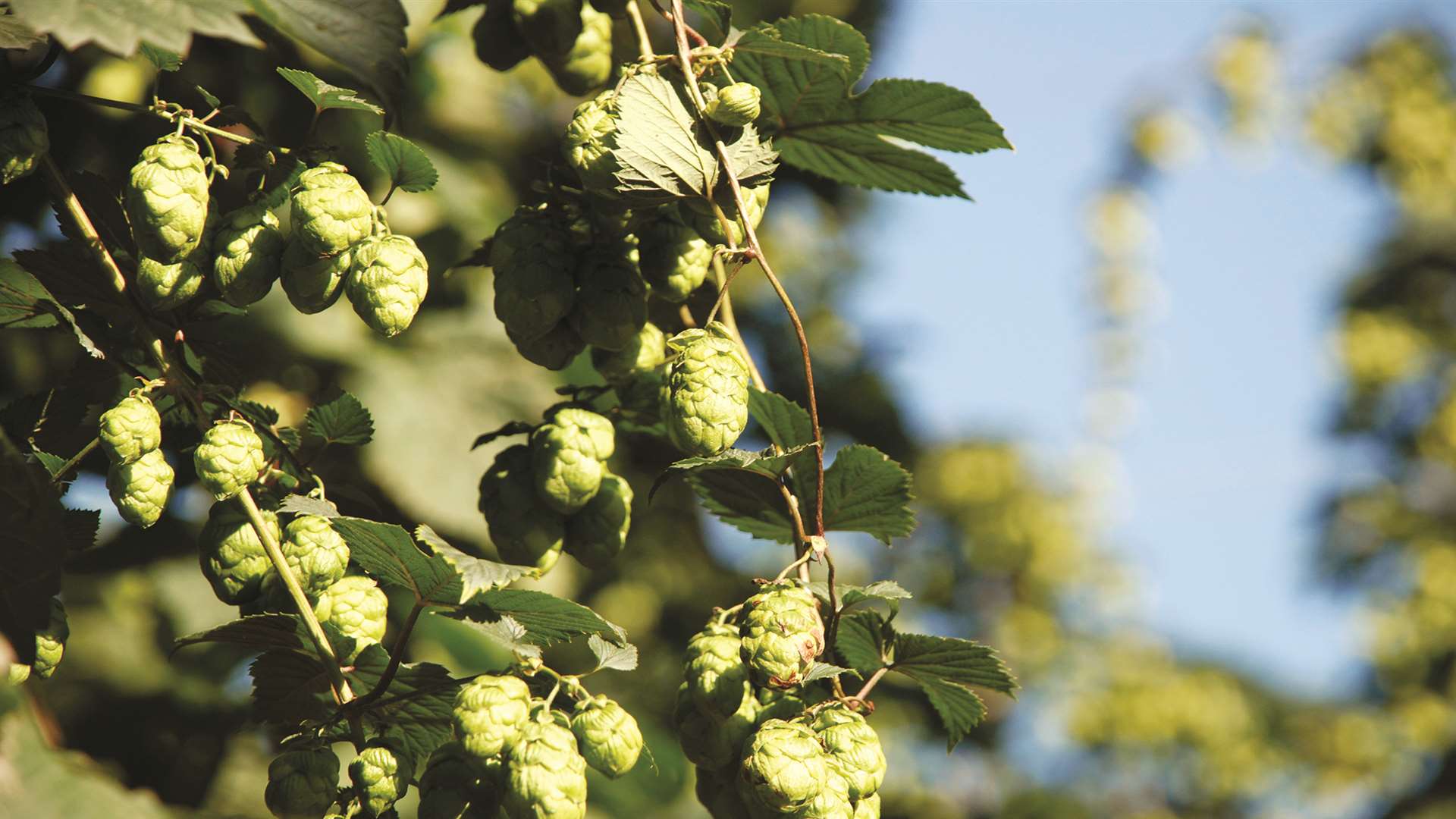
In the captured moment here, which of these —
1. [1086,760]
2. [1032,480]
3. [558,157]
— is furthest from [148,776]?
[1086,760]

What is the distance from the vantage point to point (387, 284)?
780mm

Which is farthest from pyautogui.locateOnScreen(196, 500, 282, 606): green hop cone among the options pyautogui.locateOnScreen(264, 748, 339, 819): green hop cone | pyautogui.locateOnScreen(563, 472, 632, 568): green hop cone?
pyautogui.locateOnScreen(563, 472, 632, 568): green hop cone

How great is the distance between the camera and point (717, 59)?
3.00ft

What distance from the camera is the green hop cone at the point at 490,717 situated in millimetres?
757

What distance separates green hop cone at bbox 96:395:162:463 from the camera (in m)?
0.78

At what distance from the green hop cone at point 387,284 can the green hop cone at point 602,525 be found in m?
0.27

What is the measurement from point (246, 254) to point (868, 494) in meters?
0.49

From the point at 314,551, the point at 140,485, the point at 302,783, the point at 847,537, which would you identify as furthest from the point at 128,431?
the point at 847,537

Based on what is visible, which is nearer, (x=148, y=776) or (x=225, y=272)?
(x=225, y=272)

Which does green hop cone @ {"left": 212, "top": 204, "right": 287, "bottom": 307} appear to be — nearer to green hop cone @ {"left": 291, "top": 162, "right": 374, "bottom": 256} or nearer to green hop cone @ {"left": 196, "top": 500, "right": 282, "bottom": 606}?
green hop cone @ {"left": 291, "top": 162, "right": 374, "bottom": 256}

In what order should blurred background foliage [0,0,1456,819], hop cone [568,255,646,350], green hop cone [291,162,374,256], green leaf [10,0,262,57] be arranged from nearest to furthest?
green leaf [10,0,262,57] < green hop cone [291,162,374,256] < hop cone [568,255,646,350] < blurred background foliage [0,0,1456,819]

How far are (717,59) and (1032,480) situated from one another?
18.2 feet

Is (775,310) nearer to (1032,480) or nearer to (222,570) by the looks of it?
(222,570)

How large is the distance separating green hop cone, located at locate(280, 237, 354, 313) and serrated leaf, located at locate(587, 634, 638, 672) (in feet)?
0.97
